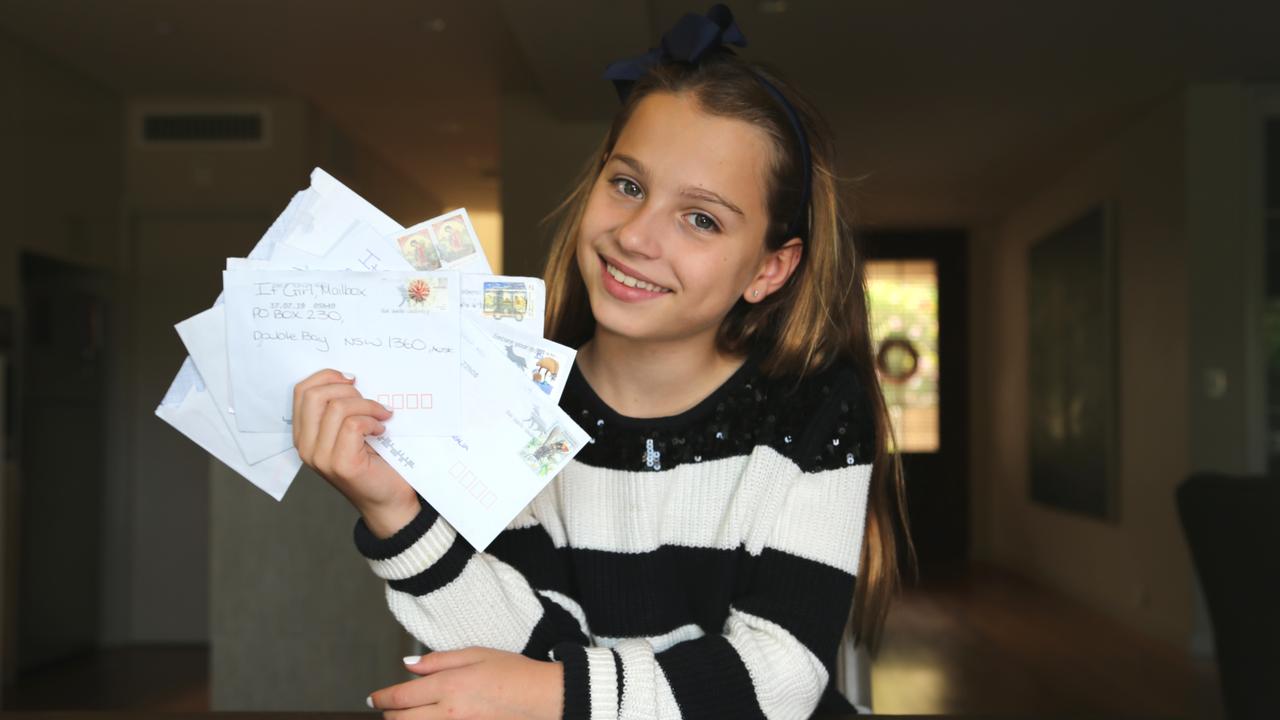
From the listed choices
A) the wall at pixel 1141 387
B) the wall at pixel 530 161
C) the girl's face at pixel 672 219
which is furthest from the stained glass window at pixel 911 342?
the girl's face at pixel 672 219

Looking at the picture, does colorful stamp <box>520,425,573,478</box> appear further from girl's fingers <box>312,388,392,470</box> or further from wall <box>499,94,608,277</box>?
wall <box>499,94,608,277</box>

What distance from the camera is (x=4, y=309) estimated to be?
166 inches

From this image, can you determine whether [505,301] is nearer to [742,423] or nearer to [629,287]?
[629,287]

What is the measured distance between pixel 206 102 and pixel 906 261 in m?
5.29

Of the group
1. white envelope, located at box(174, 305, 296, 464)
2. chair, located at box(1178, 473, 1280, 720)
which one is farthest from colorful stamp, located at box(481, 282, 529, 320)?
chair, located at box(1178, 473, 1280, 720)

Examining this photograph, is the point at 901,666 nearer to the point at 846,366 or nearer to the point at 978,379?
the point at 846,366

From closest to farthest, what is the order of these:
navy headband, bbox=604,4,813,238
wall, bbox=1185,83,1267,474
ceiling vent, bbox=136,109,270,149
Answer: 1. navy headband, bbox=604,4,813,238
2. wall, bbox=1185,83,1267,474
3. ceiling vent, bbox=136,109,270,149

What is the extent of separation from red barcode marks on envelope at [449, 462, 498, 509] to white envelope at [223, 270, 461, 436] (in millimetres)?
38

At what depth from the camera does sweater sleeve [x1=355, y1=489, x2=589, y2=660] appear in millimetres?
927

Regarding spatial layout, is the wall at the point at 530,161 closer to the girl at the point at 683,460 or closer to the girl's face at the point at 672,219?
the girl at the point at 683,460

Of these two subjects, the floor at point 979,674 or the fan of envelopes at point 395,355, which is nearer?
the fan of envelopes at point 395,355

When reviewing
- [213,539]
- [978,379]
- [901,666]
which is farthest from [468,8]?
[978,379]

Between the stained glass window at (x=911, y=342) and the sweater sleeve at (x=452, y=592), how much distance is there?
7.36 m

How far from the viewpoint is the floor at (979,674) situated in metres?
3.81
